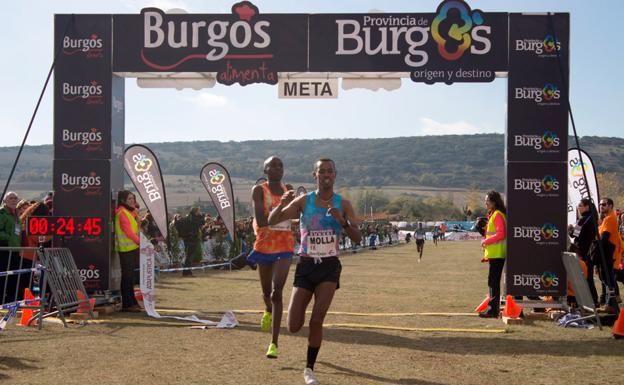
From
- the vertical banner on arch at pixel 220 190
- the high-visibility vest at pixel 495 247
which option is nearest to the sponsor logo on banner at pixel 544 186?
the high-visibility vest at pixel 495 247

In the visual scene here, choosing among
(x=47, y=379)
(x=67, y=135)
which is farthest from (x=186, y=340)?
(x=67, y=135)

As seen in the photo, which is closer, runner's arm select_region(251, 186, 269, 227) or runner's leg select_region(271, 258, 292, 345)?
runner's leg select_region(271, 258, 292, 345)

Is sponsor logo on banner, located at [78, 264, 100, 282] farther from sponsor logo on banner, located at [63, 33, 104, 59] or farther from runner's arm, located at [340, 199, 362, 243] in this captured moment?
runner's arm, located at [340, 199, 362, 243]

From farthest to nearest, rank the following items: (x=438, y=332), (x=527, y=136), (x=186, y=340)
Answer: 1. (x=527, y=136)
2. (x=438, y=332)
3. (x=186, y=340)

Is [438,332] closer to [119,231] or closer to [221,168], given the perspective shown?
[119,231]

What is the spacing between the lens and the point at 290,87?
12891 mm

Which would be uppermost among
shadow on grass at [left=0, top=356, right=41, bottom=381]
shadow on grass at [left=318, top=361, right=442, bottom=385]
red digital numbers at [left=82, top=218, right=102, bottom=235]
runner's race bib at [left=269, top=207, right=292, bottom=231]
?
runner's race bib at [left=269, top=207, right=292, bottom=231]

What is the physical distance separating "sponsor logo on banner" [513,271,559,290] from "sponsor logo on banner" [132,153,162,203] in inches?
336

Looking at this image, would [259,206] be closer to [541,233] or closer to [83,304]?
[83,304]

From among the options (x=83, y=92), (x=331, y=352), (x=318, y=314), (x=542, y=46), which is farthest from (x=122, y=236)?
(x=542, y=46)

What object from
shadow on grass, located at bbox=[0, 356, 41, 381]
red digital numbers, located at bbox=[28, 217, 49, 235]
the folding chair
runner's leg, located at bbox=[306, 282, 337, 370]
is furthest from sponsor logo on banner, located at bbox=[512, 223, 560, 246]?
shadow on grass, located at bbox=[0, 356, 41, 381]

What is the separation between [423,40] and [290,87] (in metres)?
2.30

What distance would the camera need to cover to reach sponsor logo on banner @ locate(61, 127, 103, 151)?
12.9 m

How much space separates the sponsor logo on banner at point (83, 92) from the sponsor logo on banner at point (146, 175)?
4.29m
